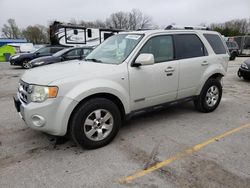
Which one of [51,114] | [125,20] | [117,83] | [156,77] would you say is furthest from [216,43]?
[125,20]

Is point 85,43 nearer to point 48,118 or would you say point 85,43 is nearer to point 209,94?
point 209,94

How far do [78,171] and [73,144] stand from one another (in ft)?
2.43

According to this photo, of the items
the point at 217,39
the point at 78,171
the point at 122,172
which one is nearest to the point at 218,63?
the point at 217,39

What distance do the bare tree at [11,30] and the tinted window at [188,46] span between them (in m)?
82.5

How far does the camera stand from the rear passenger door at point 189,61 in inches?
157

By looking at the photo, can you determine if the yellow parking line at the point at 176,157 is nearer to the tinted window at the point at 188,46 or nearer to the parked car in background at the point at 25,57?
the tinted window at the point at 188,46

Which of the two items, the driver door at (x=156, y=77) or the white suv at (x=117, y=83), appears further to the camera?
the driver door at (x=156, y=77)

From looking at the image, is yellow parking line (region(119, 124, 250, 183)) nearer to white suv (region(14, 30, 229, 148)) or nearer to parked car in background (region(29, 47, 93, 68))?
white suv (region(14, 30, 229, 148))

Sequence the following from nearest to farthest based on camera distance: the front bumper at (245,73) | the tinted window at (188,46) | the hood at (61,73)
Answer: the hood at (61,73) → the tinted window at (188,46) → the front bumper at (245,73)

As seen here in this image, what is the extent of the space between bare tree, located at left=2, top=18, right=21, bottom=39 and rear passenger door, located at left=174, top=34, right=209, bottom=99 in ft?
271

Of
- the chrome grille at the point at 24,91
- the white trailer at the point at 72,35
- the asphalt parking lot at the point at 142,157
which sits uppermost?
the white trailer at the point at 72,35

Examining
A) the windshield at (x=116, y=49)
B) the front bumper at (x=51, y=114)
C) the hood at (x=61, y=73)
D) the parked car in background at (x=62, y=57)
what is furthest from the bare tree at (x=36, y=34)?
the front bumper at (x=51, y=114)

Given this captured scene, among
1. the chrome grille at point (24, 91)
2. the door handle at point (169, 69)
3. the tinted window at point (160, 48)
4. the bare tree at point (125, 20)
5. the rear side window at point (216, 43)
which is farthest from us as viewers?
the bare tree at point (125, 20)

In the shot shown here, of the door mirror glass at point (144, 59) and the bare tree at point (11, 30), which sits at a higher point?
the bare tree at point (11, 30)
